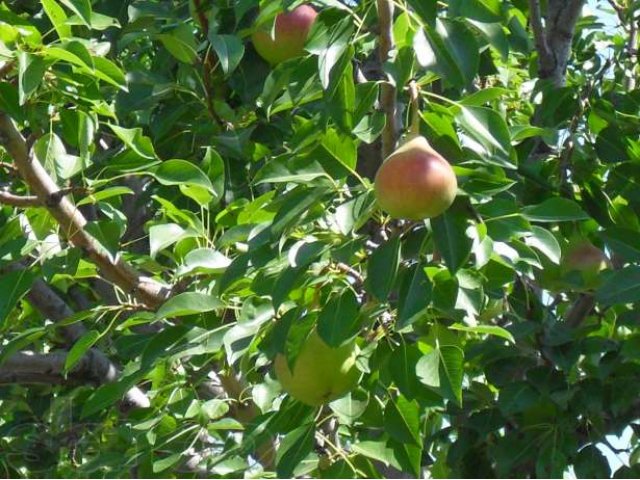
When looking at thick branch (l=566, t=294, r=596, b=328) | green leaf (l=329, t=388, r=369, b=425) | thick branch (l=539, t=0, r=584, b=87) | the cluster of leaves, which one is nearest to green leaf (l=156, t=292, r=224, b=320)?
the cluster of leaves

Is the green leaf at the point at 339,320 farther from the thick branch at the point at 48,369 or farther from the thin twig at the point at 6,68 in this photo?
the thick branch at the point at 48,369

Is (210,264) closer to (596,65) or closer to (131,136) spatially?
(131,136)

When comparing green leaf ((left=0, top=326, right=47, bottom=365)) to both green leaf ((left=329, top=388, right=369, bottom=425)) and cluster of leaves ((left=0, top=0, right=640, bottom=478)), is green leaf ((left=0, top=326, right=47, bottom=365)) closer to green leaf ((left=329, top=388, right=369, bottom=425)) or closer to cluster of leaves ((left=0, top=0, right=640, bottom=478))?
cluster of leaves ((left=0, top=0, right=640, bottom=478))

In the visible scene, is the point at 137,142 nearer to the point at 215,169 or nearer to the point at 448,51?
the point at 215,169

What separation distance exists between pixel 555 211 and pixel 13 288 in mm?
846

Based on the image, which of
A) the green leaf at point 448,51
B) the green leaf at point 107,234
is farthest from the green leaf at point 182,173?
the green leaf at point 448,51

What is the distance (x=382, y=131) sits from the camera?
5.36ft

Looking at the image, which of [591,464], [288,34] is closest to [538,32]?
[288,34]

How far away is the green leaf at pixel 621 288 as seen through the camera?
6.41 feet

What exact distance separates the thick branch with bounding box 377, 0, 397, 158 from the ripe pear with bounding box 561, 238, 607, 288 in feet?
3.03

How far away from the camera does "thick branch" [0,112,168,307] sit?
185 centimetres

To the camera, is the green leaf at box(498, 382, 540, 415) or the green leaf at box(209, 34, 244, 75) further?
the green leaf at box(498, 382, 540, 415)

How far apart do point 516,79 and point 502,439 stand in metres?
0.99

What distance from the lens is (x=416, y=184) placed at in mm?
1423
